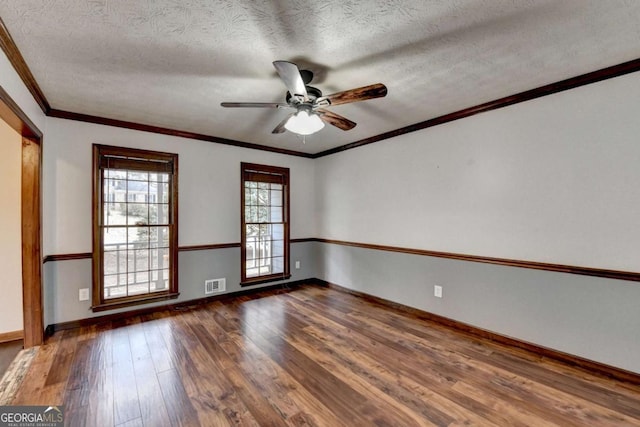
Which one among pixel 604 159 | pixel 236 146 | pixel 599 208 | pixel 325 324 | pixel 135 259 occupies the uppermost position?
pixel 236 146

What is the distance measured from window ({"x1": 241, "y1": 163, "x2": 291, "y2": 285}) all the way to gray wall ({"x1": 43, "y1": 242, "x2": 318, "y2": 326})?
0.59ft

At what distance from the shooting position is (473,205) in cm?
329

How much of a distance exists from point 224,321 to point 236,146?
2.63 metres

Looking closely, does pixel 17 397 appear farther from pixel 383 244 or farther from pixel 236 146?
pixel 383 244

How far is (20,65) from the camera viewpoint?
2.25 metres

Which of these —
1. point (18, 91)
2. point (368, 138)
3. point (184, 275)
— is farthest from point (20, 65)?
point (368, 138)

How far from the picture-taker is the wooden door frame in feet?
9.36

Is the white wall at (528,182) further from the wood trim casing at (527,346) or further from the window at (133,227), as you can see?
the window at (133,227)

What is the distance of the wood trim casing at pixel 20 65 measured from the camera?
191 cm

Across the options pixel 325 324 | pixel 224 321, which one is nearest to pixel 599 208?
pixel 325 324

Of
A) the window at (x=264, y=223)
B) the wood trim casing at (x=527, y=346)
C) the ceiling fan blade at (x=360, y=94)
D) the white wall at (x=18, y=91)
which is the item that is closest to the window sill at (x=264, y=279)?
the window at (x=264, y=223)

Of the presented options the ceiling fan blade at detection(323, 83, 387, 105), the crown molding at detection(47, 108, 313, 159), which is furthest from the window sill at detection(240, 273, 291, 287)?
the ceiling fan blade at detection(323, 83, 387, 105)

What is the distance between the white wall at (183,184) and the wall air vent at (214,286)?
60cm

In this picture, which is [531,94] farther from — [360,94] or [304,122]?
[304,122]
